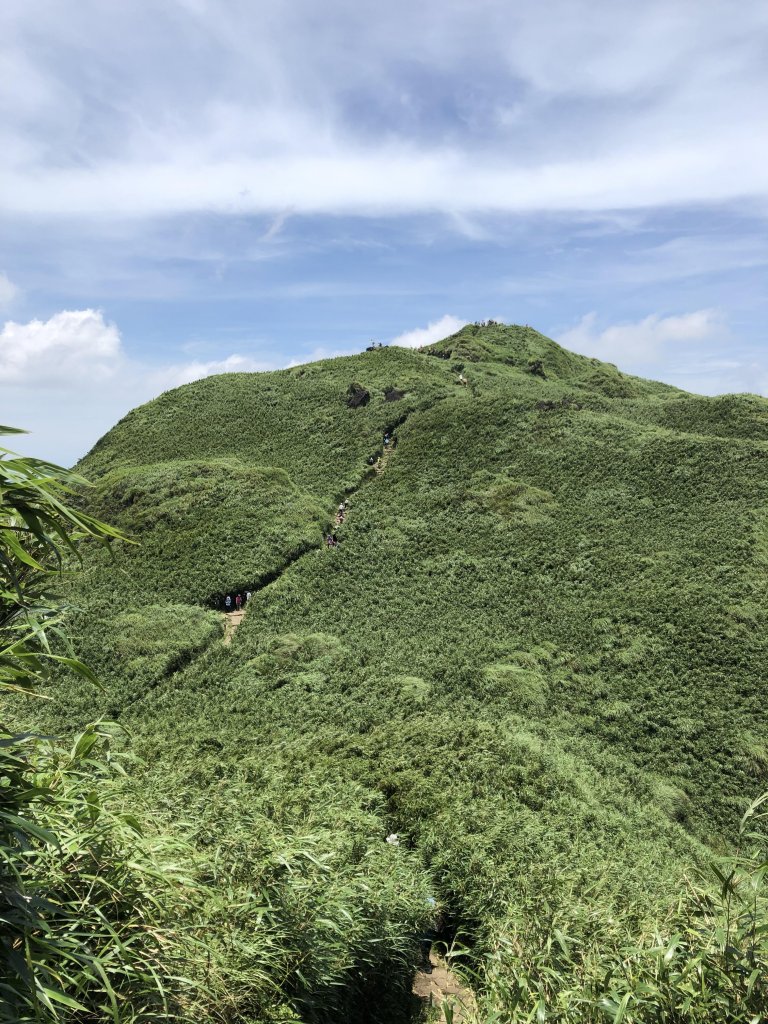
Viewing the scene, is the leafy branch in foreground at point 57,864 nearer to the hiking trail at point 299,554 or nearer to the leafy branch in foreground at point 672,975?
the leafy branch in foreground at point 672,975

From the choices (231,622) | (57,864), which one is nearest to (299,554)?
(231,622)

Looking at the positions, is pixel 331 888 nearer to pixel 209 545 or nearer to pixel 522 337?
pixel 209 545

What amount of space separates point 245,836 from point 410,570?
92.3 feet

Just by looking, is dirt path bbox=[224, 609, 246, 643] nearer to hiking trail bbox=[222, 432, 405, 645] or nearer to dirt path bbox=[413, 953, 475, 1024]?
hiking trail bbox=[222, 432, 405, 645]

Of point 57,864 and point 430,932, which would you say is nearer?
point 57,864

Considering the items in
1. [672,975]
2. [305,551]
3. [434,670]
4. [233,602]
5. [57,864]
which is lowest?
[434,670]

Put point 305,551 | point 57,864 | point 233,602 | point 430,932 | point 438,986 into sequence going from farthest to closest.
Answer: point 305,551 → point 233,602 → point 430,932 → point 438,986 → point 57,864

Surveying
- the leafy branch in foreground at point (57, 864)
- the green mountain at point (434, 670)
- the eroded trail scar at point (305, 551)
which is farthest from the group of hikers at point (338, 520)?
the leafy branch in foreground at point (57, 864)

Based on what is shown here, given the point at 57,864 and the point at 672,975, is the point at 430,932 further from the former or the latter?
the point at 57,864

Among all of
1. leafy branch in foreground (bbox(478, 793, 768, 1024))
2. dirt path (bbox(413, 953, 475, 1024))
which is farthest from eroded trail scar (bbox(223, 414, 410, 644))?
leafy branch in foreground (bbox(478, 793, 768, 1024))

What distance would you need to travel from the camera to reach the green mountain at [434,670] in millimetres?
7715

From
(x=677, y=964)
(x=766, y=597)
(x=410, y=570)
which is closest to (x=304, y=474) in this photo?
(x=410, y=570)

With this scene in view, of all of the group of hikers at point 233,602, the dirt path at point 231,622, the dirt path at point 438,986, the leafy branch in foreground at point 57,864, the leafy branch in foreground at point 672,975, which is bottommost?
the dirt path at point 438,986

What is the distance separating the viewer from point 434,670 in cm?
2380
